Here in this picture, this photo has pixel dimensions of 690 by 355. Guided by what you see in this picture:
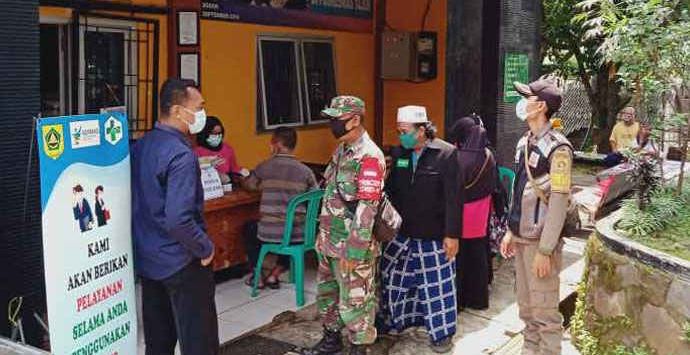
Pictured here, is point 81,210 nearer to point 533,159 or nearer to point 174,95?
point 174,95

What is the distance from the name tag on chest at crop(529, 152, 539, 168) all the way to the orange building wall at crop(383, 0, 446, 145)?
17.3ft

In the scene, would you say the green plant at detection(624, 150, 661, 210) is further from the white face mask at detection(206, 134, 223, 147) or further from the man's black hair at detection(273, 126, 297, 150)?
the white face mask at detection(206, 134, 223, 147)

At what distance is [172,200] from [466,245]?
2800 millimetres

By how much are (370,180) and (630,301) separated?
1.82 m

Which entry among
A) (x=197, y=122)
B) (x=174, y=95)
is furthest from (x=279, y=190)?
(x=174, y=95)

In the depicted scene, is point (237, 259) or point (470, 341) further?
point (237, 259)

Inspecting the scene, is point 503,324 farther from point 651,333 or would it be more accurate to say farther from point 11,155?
point 11,155

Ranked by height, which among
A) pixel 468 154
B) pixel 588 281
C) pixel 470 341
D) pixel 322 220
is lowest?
pixel 470 341

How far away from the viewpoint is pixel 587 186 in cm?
1170

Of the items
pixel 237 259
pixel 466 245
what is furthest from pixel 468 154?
pixel 237 259

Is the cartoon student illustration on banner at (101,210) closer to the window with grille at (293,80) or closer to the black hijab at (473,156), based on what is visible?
the black hijab at (473,156)

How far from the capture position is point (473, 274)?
18.6 feet

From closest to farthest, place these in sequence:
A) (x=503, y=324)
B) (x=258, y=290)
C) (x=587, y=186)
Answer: (x=503, y=324) → (x=258, y=290) → (x=587, y=186)

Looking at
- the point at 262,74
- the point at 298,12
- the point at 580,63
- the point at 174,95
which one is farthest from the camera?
the point at 580,63
